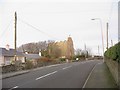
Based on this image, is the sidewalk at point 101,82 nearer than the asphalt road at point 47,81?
→ Yes

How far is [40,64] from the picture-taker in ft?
183

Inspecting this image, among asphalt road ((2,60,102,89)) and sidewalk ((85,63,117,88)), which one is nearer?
sidewalk ((85,63,117,88))

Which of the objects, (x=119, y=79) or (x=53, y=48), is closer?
(x=119, y=79)

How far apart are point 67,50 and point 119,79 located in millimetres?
123753

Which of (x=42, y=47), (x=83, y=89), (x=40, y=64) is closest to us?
(x=83, y=89)

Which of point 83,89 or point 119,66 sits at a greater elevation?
point 119,66

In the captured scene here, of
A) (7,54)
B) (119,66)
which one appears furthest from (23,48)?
(119,66)

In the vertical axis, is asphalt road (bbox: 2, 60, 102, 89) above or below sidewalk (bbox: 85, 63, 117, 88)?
below

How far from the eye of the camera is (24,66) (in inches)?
1727

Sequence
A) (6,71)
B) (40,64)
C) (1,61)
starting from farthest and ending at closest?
(1,61) → (40,64) → (6,71)

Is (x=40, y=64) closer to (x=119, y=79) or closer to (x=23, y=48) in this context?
(x=119, y=79)

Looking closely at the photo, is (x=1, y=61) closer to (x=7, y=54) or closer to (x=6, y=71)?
(x=7, y=54)

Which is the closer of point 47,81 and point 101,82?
point 101,82

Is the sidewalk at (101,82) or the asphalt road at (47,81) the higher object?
the sidewalk at (101,82)
